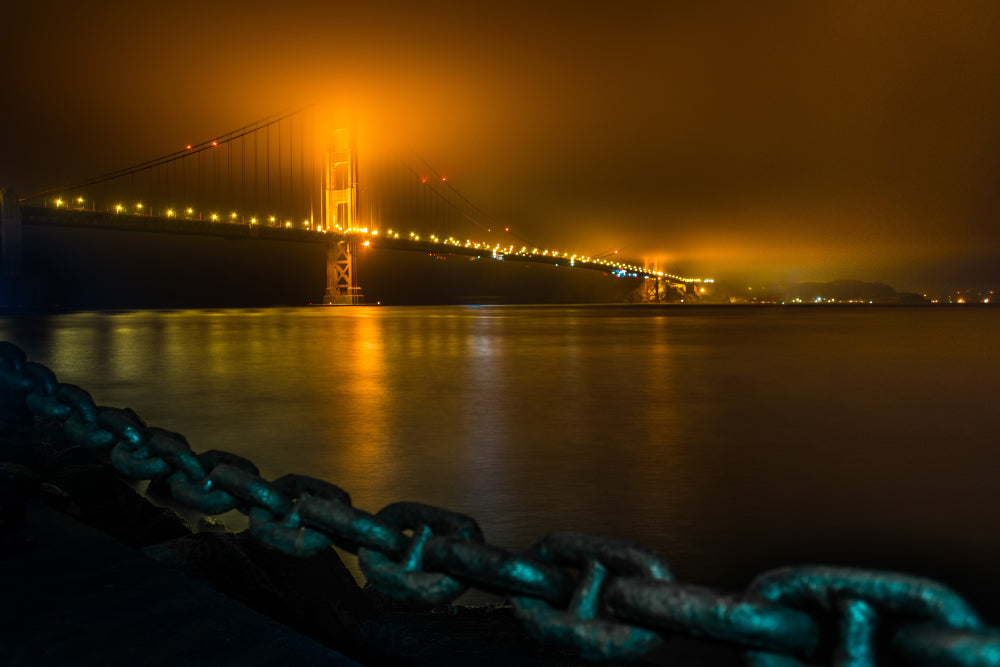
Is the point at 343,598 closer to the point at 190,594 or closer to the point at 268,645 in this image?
the point at 190,594

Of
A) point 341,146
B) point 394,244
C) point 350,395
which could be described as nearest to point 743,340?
point 350,395

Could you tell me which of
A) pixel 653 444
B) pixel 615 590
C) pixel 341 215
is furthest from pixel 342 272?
pixel 615 590

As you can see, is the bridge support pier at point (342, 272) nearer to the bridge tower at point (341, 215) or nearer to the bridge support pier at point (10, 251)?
the bridge tower at point (341, 215)

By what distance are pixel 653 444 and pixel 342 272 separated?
55.1 m

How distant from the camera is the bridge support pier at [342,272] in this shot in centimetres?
5534

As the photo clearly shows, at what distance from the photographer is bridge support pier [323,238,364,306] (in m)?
55.3

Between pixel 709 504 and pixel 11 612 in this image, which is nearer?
pixel 11 612

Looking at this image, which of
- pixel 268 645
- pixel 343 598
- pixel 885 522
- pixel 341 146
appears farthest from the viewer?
pixel 341 146

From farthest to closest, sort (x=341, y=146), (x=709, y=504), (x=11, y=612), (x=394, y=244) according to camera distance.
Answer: (x=341, y=146) → (x=394, y=244) → (x=709, y=504) → (x=11, y=612)

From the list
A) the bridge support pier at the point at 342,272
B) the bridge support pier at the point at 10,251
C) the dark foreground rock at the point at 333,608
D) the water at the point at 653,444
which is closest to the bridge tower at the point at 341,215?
the bridge support pier at the point at 342,272

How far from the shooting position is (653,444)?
5.02m

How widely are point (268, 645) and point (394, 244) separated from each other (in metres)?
53.9

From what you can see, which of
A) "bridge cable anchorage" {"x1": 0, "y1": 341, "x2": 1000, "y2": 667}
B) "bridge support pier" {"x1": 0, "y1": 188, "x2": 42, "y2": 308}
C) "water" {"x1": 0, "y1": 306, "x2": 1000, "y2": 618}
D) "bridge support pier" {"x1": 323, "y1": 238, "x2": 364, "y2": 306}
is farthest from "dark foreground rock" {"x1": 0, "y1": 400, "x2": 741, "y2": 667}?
"bridge support pier" {"x1": 323, "y1": 238, "x2": 364, "y2": 306}

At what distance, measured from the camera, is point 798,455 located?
462cm
